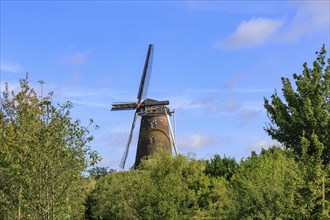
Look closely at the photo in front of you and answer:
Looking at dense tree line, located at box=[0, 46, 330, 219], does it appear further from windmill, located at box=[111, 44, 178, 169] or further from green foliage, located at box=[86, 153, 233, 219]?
windmill, located at box=[111, 44, 178, 169]

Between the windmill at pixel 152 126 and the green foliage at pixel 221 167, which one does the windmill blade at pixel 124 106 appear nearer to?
the windmill at pixel 152 126

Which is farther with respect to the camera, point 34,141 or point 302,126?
point 302,126

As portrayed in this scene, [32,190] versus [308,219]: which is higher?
[32,190]

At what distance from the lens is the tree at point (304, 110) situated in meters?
21.1

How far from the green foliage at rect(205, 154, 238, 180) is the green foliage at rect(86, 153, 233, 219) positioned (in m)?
4.74

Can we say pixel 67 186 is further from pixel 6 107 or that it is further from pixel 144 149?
pixel 144 149

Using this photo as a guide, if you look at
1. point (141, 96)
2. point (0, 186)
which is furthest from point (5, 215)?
point (141, 96)

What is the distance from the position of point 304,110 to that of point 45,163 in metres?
10.8

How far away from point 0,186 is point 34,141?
4.35 meters

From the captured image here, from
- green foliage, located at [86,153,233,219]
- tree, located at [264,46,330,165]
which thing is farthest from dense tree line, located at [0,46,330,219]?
green foliage, located at [86,153,233,219]

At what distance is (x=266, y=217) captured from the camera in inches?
960

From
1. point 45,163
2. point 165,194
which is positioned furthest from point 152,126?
point 45,163

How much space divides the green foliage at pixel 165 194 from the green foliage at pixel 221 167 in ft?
15.5

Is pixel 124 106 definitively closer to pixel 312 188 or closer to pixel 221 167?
pixel 221 167
